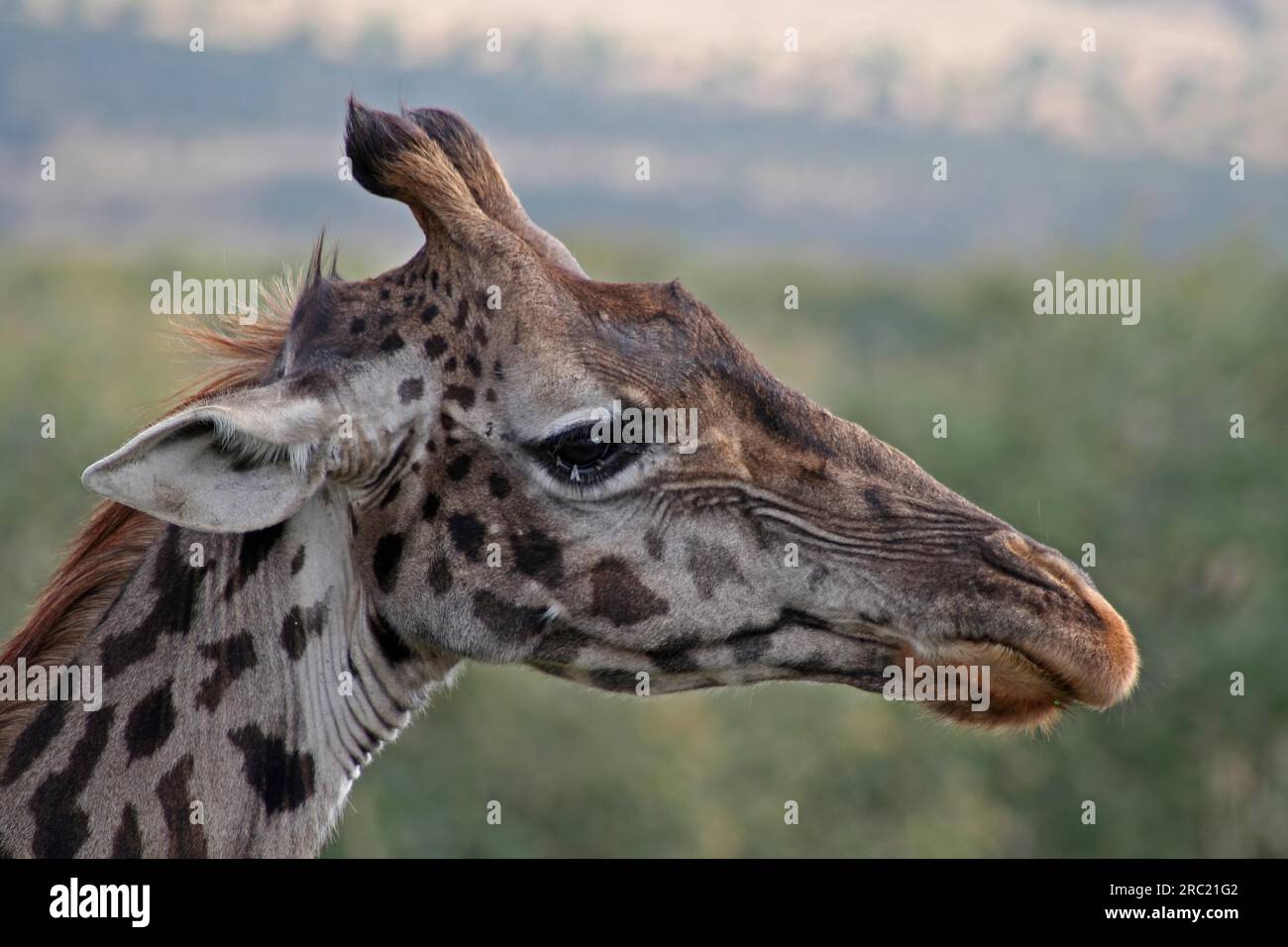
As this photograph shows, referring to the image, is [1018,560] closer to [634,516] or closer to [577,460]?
[634,516]

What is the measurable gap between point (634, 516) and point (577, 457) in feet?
1.15

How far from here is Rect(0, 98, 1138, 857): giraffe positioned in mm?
6691

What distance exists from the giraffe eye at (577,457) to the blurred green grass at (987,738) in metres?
30.8

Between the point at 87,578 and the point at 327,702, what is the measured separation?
3.96 feet

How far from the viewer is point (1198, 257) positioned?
60.7 m

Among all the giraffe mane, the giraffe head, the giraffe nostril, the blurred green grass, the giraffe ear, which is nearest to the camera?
the giraffe ear

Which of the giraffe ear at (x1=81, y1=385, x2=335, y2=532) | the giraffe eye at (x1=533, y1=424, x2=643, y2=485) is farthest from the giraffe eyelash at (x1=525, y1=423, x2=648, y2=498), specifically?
the giraffe ear at (x1=81, y1=385, x2=335, y2=532)

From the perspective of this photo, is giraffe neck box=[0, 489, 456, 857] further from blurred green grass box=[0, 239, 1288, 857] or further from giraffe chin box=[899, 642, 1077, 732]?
blurred green grass box=[0, 239, 1288, 857]

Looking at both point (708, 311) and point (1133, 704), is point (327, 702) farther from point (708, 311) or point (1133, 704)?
point (1133, 704)

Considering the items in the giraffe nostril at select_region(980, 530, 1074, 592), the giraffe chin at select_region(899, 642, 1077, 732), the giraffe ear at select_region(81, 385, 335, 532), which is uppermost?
the giraffe ear at select_region(81, 385, 335, 532)

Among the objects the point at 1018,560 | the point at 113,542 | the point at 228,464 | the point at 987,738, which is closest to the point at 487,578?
the point at 228,464

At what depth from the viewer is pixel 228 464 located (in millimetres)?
6555

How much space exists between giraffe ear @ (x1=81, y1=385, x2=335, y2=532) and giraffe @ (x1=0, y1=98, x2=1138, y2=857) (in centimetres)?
2

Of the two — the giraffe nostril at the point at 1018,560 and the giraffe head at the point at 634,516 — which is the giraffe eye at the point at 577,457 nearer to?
the giraffe head at the point at 634,516
